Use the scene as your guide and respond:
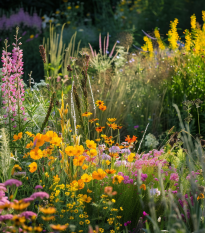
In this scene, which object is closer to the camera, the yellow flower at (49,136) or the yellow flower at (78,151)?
the yellow flower at (78,151)

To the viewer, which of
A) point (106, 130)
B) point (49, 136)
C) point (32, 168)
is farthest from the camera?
point (106, 130)

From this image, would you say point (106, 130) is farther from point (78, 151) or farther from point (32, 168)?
point (32, 168)

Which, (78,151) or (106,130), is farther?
(106,130)

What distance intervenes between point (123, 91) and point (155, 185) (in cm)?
223

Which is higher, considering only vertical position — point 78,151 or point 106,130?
point 78,151

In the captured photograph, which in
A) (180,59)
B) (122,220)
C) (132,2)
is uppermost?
(132,2)

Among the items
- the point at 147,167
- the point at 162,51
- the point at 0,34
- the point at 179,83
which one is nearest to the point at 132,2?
the point at 0,34

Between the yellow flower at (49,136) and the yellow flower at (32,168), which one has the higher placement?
the yellow flower at (49,136)

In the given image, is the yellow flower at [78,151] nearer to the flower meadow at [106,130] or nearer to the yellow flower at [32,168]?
the flower meadow at [106,130]

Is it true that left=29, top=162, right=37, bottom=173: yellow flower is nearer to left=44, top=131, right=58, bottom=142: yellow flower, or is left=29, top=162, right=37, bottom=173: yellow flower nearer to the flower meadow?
the flower meadow

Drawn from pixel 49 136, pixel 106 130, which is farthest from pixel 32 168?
pixel 106 130

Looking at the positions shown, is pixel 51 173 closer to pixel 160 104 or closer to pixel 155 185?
pixel 155 185

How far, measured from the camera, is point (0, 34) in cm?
885

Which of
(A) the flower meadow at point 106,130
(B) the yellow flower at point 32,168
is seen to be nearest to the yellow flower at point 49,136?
(A) the flower meadow at point 106,130
